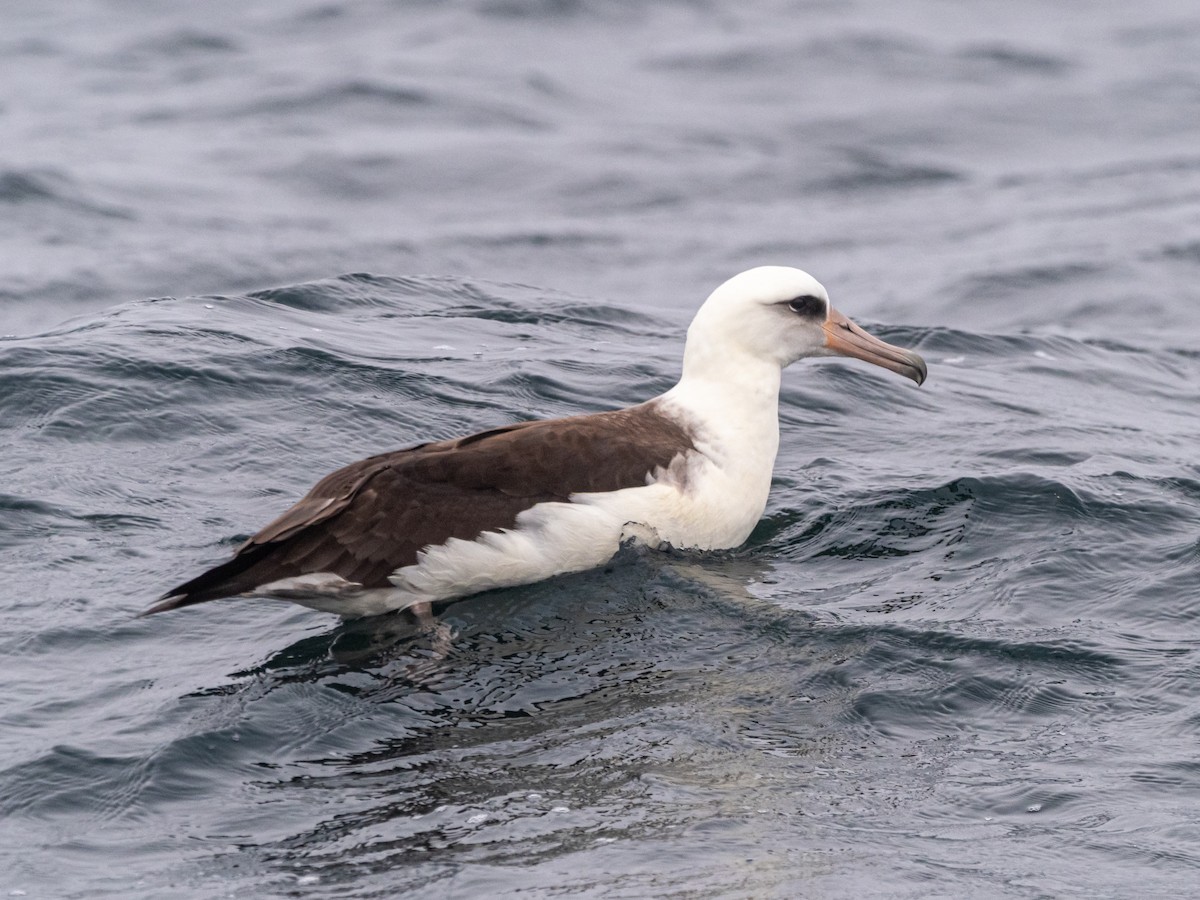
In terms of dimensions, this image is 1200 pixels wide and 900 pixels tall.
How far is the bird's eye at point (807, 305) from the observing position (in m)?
9.75

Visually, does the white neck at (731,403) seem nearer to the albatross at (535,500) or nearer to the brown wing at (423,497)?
the albatross at (535,500)

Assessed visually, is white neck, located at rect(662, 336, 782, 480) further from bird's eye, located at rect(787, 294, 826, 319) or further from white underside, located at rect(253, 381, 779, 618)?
bird's eye, located at rect(787, 294, 826, 319)

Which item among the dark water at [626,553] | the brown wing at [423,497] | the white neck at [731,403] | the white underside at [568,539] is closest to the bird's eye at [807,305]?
the white neck at [731,403]

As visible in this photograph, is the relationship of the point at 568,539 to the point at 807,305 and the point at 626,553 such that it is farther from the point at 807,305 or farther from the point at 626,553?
the point at 807,305

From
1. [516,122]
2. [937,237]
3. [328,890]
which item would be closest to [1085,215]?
[937,237]

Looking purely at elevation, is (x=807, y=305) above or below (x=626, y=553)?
above

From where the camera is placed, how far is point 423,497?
27.4 ft

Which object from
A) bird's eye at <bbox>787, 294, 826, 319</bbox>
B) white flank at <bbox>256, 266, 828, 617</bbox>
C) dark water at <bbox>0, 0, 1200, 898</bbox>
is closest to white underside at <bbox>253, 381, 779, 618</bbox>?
white flank at <bbox>256, 266, 828, 617</bbox>

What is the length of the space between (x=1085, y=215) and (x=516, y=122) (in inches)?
301

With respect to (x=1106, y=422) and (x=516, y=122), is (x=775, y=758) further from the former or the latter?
(x=516, y=122)

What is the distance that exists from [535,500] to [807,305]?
7.28 ft

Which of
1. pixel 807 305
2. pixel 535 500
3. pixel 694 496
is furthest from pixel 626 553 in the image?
pixel 807 305

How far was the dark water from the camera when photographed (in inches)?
258

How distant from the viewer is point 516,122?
23453 millimetres
